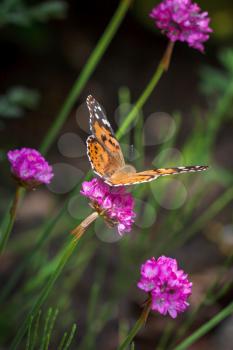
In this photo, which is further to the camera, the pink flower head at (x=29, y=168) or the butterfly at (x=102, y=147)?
the butterfly at (x=102, y=147)

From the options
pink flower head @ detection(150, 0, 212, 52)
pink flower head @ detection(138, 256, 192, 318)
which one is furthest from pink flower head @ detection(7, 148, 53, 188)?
pink flower head @ detection(150, 0, 212, 52)

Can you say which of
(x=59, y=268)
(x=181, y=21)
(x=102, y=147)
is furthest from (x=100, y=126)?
(x=59, y=268)

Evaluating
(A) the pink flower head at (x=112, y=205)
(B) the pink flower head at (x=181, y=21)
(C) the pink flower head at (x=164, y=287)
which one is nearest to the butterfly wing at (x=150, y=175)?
(A) the pink flower head at (x=112, y=205)

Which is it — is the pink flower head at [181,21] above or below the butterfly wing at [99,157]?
above

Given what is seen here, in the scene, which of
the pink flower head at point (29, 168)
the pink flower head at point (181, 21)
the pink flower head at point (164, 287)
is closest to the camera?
the pink flower head at point (164, 287)

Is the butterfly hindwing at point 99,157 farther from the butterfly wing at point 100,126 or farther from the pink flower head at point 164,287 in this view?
the pink flower head at point 164,287

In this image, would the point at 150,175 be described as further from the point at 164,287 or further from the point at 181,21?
the point at 181,21
